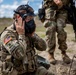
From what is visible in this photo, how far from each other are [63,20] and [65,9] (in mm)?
304

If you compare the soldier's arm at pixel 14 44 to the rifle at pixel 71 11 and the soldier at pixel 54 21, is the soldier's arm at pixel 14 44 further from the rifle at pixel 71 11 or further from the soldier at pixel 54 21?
the rifle at pixel 71 11

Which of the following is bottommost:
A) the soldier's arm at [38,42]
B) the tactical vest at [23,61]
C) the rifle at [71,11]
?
the tactical vest at [23,61]

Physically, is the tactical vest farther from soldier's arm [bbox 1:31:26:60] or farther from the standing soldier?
the standing soldier

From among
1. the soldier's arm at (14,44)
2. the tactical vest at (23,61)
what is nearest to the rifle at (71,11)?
the tactical vest at (23,61)

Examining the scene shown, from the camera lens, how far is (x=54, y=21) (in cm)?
694

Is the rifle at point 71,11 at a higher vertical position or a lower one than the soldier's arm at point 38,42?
higher

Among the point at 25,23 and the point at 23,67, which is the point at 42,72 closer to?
the point at 23,67

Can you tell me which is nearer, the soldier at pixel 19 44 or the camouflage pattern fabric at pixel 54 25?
the soldier at pixel 19 44

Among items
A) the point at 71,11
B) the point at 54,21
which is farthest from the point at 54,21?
the point at 71,11

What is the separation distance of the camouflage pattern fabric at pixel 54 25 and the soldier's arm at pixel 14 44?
89.9 inches

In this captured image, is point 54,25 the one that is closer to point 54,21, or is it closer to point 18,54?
point 54,21

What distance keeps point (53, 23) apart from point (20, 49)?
247 cm

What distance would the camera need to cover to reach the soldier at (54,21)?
6.87 metres

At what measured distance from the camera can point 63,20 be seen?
694 centimetres
